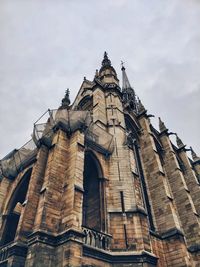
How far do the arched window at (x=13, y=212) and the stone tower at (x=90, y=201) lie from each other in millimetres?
50

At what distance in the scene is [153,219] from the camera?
13602 millimetres

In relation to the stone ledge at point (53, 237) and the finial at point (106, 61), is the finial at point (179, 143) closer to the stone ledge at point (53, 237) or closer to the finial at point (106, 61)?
the finial at point (106, 61)

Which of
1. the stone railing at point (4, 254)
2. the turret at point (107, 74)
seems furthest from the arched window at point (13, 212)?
the turret at point (107, 74)

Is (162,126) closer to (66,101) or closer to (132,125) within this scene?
(132,125)

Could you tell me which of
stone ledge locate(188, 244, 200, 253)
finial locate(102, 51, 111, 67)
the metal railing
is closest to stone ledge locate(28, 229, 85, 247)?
the metal railing

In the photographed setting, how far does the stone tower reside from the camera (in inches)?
330

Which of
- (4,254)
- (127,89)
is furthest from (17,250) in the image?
(127,89)

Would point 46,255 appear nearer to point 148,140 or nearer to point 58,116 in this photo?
point 58,116

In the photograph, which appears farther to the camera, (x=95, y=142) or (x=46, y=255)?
(x=95, y=142)

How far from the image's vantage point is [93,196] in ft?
39.9

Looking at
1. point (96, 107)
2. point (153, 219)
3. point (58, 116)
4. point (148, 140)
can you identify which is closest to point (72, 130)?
point (58, 116)

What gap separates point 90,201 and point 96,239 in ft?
9.49

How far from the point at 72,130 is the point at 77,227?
5.00 m

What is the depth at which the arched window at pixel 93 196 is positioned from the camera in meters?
10.9
